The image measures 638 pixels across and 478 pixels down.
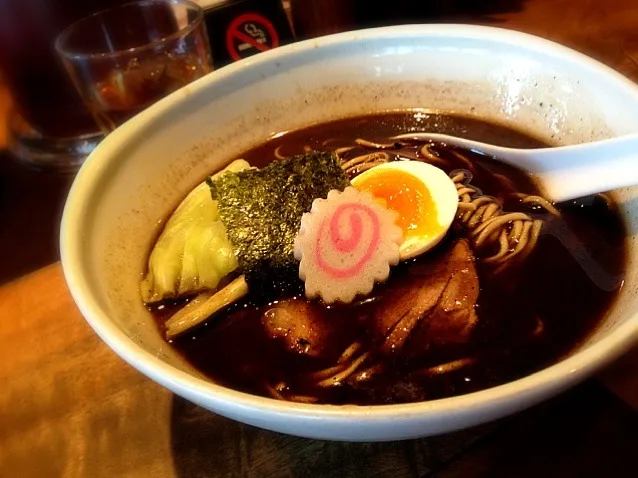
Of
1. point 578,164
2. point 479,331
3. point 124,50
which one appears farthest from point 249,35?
point 479,331

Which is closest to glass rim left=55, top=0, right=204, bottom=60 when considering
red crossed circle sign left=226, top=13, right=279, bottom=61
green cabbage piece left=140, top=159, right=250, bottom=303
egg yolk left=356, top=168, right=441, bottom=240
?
red crossed circle sign left=226, top=13, right=279, bottom=61

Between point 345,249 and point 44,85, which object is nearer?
point 345,249

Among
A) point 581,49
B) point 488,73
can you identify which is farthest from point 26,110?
point 581,49

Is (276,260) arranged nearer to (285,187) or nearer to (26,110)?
(285,187)

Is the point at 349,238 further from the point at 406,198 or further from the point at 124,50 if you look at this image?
the point at 124,50

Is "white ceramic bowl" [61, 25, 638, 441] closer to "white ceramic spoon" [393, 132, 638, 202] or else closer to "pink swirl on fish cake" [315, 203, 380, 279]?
"white ceramic spoon" [393, 132, 638, 202]
